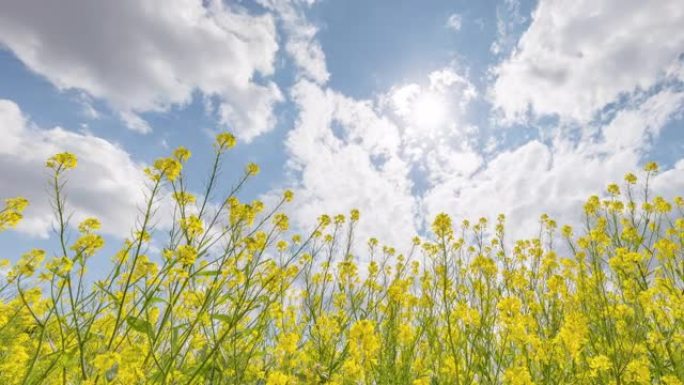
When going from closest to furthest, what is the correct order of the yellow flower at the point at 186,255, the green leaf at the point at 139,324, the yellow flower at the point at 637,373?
the green leaf at the point at 139,324 → the yellow flower at the point at 186,255 → the yellow flower at the point at 637,373

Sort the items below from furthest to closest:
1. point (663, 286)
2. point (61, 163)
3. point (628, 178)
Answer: point (628, 178) → point (663, 286) → point (61, 163)

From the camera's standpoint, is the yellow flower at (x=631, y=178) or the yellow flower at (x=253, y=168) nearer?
the yellow flower at (x=253, y=168)

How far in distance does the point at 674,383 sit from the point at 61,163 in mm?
3081

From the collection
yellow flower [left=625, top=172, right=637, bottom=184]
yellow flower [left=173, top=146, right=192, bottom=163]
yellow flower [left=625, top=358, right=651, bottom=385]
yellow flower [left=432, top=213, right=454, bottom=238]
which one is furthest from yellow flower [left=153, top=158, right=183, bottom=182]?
yellow flower [left=625, top=172, right=637, bottom=184]

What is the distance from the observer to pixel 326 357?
2.75 m

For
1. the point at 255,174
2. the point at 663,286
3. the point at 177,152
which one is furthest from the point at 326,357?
the point at 663,286

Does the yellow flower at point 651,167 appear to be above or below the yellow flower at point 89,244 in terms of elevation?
above

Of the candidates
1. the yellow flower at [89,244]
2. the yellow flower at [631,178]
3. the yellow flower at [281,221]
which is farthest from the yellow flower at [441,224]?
the yellow flower at [631,178]

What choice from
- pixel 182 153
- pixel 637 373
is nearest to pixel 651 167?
pixel 637 373

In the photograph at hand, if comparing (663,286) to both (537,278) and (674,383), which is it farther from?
(537,278)

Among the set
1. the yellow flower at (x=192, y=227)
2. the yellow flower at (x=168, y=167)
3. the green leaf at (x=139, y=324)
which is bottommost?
the green leaf at (x=139, y=324)

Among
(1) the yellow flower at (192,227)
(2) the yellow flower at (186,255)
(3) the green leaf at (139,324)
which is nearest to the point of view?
(3) the green leaf at (139,324)

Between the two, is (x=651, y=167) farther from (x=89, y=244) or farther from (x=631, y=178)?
(x=89, y=244)

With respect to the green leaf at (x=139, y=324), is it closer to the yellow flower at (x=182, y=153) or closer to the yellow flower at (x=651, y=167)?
the yellow flower at (x=182, y=153)
